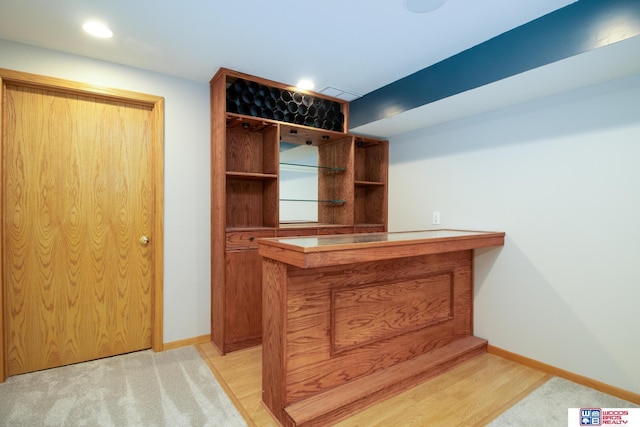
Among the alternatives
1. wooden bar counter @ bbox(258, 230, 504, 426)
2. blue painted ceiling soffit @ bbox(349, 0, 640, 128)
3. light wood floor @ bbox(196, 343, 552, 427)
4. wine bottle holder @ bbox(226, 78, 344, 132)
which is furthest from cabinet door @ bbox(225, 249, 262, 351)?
blue painted ceiling soffit @ bbox(349, 0, 640, 128)

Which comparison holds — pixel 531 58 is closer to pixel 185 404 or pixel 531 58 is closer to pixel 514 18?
pixel 514 18

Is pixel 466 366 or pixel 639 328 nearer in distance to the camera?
pixel 639 328

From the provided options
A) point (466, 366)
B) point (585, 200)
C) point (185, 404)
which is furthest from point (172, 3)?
point (466, 366)

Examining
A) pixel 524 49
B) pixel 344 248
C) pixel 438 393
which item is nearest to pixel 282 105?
pixel 344 248

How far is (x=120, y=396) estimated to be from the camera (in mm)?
2014

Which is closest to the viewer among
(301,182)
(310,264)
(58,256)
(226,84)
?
(310,264)

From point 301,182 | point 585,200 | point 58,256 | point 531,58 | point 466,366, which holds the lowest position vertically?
point 466,366

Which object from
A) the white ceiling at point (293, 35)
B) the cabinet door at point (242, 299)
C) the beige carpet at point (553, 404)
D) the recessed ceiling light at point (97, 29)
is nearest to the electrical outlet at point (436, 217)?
the white ceiling at point (293, 35)

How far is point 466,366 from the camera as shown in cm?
246

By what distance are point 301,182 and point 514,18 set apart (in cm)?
221

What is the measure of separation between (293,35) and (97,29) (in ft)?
4.10

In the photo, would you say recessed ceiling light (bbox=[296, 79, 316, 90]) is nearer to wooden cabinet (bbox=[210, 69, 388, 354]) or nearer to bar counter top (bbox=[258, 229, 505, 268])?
wooden cabinet (bbox=[210, 69, 388, 354])

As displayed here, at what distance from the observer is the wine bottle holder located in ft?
8.95

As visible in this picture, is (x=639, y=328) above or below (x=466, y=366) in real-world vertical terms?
above
